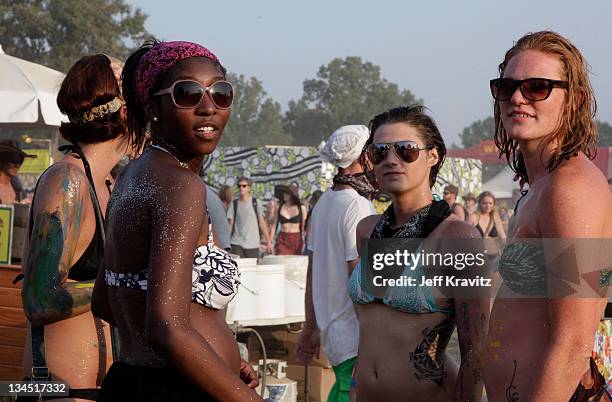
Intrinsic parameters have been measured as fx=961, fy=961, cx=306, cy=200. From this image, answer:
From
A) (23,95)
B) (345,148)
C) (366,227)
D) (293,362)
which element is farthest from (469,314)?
(23,95)

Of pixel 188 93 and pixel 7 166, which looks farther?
pixel 7 166

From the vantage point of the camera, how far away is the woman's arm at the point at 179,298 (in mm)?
2250

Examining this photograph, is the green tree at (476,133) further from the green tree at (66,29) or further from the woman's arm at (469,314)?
the woman's arm at (469,314)

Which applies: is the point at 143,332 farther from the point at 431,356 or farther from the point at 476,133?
the point at 476,133

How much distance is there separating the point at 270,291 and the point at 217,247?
5.00m

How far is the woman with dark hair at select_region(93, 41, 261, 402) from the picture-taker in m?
2.27

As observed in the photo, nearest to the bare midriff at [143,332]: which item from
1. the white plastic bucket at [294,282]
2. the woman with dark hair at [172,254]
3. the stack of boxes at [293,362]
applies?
the woman with dark hair at [172,254]

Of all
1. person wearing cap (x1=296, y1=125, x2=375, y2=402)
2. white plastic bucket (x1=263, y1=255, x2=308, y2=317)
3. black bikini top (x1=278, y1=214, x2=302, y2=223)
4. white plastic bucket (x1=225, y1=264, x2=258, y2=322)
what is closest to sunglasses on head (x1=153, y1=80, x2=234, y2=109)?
person wearing cap (x1=296, y1=125, x2=375, y2=402)

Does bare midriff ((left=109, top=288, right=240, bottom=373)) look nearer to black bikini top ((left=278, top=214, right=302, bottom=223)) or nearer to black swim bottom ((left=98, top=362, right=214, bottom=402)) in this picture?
black swim bottom ((left=98, top=362, right=214, bottom=402))

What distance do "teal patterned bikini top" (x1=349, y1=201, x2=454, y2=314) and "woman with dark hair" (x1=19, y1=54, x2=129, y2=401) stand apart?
3.36ft

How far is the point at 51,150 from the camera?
18969mm

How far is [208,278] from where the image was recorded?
7.94 ft

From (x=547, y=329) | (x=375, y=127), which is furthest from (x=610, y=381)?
(x=375, y=127)

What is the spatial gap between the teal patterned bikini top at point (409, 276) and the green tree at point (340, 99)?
5037 inches
